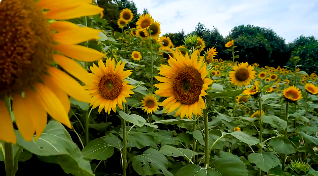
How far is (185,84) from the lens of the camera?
159cm

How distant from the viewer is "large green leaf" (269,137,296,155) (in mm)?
2145

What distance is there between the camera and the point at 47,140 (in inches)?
28.1

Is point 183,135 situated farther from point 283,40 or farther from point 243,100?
point 283,40

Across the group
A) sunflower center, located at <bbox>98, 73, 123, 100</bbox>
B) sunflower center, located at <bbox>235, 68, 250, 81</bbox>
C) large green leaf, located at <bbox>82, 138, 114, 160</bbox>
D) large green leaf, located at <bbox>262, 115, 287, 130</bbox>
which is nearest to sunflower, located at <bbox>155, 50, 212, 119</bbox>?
sunflower center, located at <bbox>98, 73, 123, 100</bbox>

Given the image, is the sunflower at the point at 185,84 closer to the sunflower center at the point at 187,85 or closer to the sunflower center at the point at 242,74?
the sunflower center at the point at 187,85

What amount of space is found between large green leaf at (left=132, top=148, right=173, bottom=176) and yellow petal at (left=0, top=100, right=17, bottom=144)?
1.16 m

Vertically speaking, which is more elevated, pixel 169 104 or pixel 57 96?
pixel 57 96

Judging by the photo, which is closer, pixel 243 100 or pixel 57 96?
pixel 57 96

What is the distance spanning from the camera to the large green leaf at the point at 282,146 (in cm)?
214

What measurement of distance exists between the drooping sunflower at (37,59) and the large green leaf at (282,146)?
203 cm

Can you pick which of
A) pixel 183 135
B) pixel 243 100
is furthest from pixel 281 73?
pixel 183 135

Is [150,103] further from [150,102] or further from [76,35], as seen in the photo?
[76,35]

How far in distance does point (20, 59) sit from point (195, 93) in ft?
3.70

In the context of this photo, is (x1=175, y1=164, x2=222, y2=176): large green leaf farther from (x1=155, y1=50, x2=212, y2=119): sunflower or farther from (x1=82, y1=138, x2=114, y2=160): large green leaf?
(x1=82, y1=138, x2=114, y2=160): large green leaf
